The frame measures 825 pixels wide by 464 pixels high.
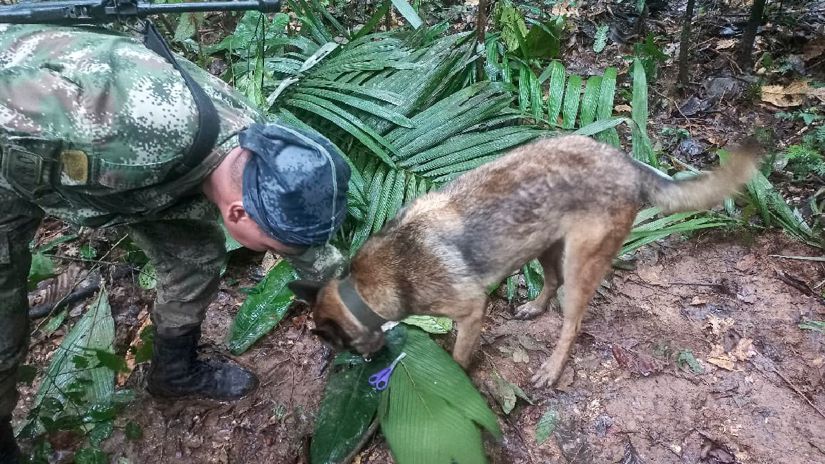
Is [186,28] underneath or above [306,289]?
above

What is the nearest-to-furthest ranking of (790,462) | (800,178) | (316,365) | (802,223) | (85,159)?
1. (85,159)
2. (790,462)
3. (316,365)
4. (802,223)
5. (800,178)

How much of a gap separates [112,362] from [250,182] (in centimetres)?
132

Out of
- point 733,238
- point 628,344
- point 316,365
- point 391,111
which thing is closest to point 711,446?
point 628,344

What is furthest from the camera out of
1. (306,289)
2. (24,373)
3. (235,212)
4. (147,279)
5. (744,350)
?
(147,279)

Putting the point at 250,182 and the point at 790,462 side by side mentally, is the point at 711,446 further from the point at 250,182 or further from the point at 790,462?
the point at 250,182

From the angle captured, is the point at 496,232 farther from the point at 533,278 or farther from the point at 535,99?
the point at 535,99

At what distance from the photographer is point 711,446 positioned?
115 inches

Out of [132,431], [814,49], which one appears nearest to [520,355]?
[132,431]

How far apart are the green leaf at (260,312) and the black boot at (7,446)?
115cm

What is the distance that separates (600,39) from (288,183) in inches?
208

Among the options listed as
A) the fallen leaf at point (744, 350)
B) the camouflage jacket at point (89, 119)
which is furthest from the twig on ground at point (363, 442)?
the fallen leaf at point (744, 350)

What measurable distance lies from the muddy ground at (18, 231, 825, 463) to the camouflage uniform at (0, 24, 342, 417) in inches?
55.6

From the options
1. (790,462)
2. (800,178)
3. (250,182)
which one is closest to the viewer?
(250,182)

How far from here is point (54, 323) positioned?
383cm
